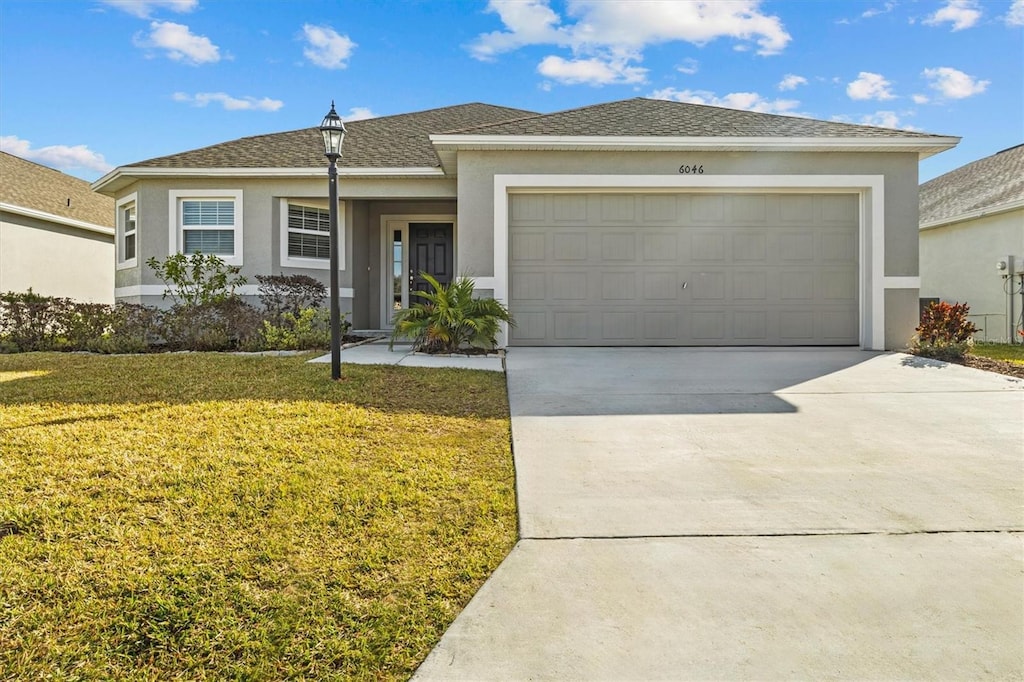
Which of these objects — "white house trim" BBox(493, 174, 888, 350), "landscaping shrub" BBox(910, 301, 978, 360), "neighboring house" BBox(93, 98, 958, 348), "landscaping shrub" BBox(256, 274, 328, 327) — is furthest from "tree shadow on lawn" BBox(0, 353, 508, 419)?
"landscaping shrub" BBox(910, 301, 978, 360)

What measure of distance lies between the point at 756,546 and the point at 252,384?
5.12 meters

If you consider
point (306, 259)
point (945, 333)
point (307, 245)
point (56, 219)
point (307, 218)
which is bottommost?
point (945, 333)

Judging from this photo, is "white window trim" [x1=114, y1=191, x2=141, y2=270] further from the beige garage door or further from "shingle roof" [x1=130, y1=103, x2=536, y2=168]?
the beige garage door

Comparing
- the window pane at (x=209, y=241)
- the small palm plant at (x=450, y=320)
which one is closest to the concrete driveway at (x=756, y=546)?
the small palm plant at (x=450, y=320)

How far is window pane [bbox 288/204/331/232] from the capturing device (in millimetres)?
12203

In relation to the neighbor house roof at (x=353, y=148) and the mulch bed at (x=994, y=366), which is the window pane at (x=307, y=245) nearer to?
the neighbor house roof at (x=353, y=148)

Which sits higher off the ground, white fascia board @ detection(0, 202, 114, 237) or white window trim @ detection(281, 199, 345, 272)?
white fascia board @ detection(0, 202, 114, 237)

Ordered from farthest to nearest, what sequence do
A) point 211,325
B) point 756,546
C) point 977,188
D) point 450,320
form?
point 977,188
point 211,325
point 450,320
point 756,546

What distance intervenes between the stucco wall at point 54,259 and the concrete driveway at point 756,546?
1439 cm

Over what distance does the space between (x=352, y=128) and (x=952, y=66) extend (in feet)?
41.6

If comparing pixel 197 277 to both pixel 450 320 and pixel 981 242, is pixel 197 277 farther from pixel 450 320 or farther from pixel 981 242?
pixel 981 242

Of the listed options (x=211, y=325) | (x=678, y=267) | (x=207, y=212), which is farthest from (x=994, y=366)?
(x=207, y=212)

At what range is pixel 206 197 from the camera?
11.9m

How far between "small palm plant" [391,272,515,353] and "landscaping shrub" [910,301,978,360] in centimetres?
→ 612
